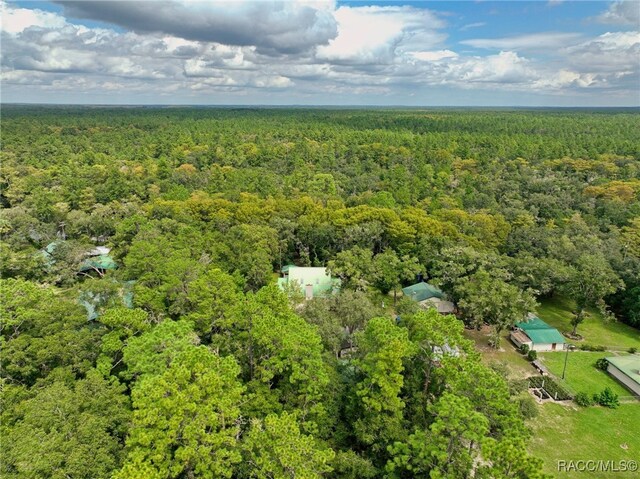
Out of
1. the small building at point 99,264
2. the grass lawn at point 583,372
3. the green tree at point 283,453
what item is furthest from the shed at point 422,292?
the small building at point 99,264

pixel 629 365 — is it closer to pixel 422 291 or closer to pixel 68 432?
pixel 422 291

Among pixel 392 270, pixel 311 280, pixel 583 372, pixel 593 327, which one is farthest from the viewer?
pixel 311 280

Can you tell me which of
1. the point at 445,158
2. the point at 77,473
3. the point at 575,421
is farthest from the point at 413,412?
the point at 445,158

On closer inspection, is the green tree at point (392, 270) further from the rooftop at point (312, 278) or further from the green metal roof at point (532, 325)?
the green metal roof at point (532, 325)

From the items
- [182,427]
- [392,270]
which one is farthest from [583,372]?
[182,427]

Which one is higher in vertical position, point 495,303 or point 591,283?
point 591,283

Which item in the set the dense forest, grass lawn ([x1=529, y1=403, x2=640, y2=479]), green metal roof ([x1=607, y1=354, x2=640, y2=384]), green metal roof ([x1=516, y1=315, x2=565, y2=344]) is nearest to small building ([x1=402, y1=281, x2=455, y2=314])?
the dense forest
